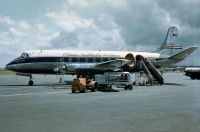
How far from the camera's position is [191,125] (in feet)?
41.1

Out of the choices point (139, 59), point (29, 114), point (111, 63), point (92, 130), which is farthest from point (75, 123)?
point (139, 59)

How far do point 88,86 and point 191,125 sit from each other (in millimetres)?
19994

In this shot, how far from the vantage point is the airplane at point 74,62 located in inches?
1668

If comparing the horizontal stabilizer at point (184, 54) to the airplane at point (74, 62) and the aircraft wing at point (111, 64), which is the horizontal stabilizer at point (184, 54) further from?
the aircraft wing at point (111, 64)

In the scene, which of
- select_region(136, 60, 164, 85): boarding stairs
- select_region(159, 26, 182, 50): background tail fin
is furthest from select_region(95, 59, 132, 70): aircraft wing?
select_region(159, 26, 182, 50): background tail fin

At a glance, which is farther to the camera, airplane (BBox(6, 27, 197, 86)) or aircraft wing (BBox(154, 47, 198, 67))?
aircraft wing (BBox(154, 47, 198, 67))

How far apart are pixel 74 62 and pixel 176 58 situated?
49.9 feet

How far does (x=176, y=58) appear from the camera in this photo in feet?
158

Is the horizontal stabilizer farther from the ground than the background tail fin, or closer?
closer

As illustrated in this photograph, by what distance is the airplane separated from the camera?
42375 millimetres

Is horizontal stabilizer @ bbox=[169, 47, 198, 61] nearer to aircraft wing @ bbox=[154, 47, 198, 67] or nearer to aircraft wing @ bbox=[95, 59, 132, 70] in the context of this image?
aircraft wing @ bbox=[154, 47, 198, 67]

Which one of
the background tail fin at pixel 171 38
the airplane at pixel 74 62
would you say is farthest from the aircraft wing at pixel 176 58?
the background tail fin at pixel 171 38

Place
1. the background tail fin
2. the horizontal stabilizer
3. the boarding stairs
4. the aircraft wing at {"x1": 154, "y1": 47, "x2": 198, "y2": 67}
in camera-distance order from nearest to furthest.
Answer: the boarding stairs < the horizontal stabilizer < the aircraft wing at {"x1": 154, "y1": 47, "x2": 198, "y2": 67} < the background tail fin

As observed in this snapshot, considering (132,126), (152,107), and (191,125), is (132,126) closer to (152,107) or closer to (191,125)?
(191,125)
